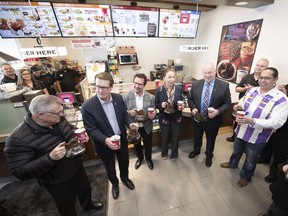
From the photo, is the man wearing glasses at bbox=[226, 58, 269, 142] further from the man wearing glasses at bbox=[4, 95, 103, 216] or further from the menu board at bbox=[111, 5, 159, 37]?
the man wearing glasses at bbox=[4, 95, 103, 216]

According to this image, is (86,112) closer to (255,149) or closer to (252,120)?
(252,120)

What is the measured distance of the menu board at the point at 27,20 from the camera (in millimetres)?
2500

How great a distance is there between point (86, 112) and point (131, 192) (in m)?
1.43

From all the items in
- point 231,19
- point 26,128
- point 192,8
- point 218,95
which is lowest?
point 218,95

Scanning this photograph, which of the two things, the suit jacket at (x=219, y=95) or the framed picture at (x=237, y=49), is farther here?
the framed picture at (x=237, y=49)

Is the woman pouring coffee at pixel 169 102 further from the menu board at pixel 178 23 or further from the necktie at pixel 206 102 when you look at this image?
the menu board at pixel 178 23

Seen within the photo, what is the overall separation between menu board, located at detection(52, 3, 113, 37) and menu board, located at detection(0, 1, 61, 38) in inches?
6.4

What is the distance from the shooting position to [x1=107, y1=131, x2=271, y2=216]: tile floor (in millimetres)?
1805

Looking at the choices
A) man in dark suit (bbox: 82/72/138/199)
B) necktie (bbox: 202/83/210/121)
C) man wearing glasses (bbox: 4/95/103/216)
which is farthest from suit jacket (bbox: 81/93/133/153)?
necktie (bbox: 202/83/210/121)

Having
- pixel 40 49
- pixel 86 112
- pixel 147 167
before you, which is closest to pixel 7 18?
pixel 40 49

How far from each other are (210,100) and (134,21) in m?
2.46

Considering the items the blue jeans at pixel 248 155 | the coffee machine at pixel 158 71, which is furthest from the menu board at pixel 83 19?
the blue jeans at pixel 248 155

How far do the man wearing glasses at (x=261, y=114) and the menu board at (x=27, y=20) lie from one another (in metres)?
3.65

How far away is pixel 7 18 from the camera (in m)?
2.56
